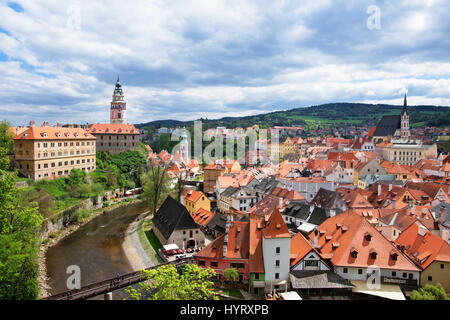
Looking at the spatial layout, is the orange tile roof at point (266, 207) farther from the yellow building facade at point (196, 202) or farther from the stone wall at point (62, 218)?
the stone wall at point (62, 218)

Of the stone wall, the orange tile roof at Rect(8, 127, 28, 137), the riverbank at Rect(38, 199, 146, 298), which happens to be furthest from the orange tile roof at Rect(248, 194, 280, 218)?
the orange tile roof at Rect(8, 127, 28, 137)

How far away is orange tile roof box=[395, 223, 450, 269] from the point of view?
22.5 m

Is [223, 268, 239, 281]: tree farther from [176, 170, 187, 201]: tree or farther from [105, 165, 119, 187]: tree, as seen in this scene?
[105, 165, 119, 187]: tree

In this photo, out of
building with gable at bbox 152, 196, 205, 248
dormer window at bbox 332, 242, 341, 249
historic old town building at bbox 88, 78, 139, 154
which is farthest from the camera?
historic old town building at bbox 88, 78, 139, 154

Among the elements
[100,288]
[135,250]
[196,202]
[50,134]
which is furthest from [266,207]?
[50,134]

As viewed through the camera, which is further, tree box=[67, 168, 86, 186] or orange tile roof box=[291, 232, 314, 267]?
tree box=[67, 168, 86, 186]

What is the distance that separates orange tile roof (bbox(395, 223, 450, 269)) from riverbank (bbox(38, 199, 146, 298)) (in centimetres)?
2815

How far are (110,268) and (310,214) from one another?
2065 cm

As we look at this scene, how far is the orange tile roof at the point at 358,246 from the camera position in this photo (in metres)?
22.7

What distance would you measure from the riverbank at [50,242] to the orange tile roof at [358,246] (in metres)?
22.3

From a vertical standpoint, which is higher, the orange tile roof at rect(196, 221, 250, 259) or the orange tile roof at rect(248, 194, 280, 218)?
the orange tile roof at rect(248, 194, 280, 218)

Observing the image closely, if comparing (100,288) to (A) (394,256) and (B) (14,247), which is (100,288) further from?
(A) (394,256)
